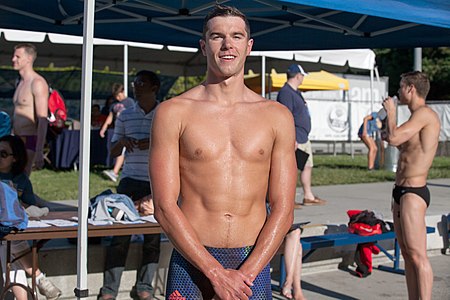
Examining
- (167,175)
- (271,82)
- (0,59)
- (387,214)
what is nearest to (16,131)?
(167,175)

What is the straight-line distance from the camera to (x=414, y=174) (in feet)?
18.0

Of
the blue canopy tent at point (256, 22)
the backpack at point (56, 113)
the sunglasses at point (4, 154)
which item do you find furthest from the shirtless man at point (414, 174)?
the backpack at point (56, 113)

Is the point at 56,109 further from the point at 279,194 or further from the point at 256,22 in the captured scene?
the point at 279,194

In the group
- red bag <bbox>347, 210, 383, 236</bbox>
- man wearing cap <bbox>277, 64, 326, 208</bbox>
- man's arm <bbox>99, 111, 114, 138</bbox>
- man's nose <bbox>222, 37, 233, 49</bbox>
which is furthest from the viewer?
man's arm <bbox>99, 111, 114, 138</bbox>

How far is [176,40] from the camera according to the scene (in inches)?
337

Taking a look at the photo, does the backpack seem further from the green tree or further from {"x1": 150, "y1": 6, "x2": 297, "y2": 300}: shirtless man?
the green tree

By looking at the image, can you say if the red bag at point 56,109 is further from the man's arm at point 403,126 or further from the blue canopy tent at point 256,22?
the man's arm at point 403,126

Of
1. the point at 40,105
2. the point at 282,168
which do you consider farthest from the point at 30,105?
the point at 282,168

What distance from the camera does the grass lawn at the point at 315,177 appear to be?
11156mm

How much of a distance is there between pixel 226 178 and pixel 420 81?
114 inches

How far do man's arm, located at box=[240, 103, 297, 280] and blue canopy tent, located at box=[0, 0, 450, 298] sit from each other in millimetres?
2714

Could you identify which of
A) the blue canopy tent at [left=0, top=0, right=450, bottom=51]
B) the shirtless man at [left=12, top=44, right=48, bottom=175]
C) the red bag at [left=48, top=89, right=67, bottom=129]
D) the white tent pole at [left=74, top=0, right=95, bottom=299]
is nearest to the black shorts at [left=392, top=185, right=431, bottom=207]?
the blue canopy tent at [left=0, top=0, right=450, bottom=51]

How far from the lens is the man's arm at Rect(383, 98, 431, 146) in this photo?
543cm

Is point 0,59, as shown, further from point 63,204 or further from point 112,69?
point 63,204
